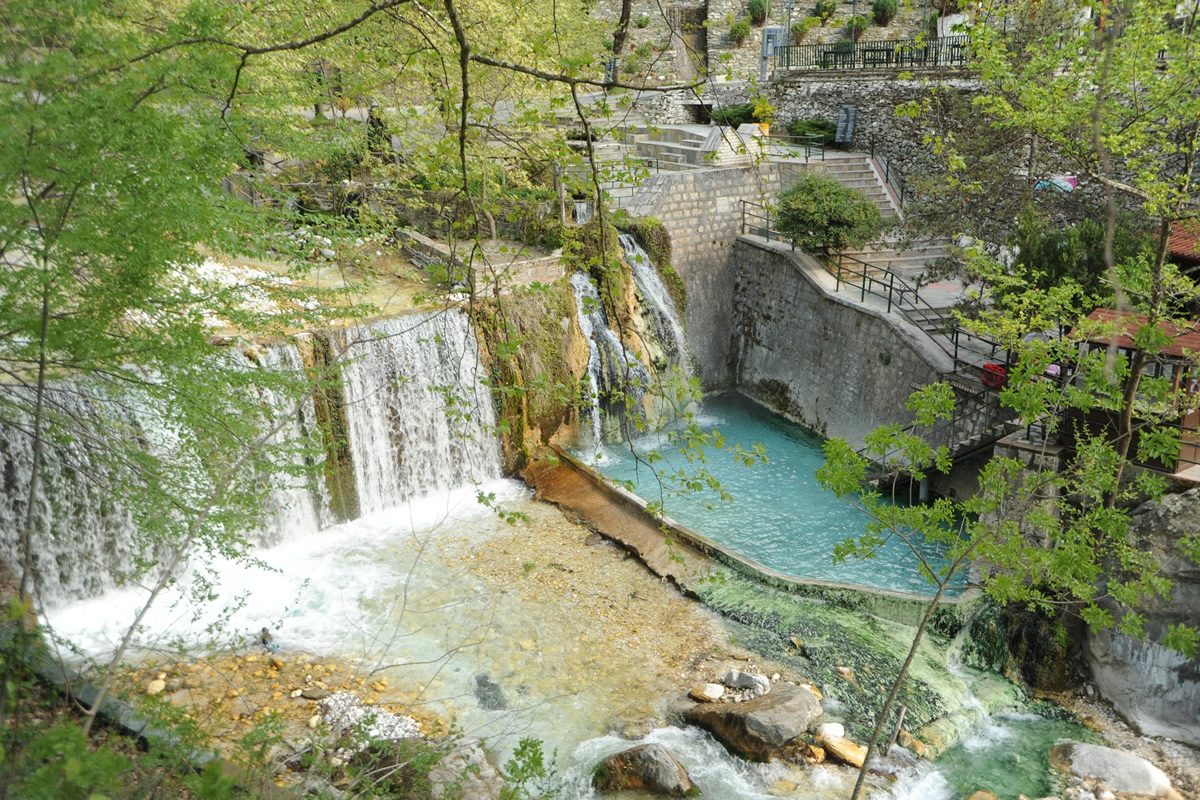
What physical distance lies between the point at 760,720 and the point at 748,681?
80 centimetres

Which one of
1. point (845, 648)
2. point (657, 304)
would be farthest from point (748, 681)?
point (657, 304)

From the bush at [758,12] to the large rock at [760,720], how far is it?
22.3 metres

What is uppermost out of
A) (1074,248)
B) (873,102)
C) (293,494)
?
(873,102)

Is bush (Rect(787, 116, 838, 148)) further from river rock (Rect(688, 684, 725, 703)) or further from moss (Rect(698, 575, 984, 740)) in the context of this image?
river rock (Rect(688, 684, 725, 703))

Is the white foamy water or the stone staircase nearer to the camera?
the white foamy water

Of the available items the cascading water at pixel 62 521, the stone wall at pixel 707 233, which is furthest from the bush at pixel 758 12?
the cascading water at pixel 62 521

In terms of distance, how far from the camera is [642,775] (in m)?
8.41

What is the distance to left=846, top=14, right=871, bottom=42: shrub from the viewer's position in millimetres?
26141

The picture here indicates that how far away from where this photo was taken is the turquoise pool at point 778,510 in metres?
12.3

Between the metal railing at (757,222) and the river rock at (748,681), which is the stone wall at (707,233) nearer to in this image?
the metal railing at (757,222)

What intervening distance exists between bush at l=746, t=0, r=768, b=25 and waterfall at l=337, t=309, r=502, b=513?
17208mm

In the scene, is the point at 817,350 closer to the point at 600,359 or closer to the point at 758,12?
the point at 600,359

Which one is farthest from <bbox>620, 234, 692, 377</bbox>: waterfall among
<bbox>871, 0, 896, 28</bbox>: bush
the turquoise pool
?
<bbox>871, 0, 896, 28</bbox>: bush

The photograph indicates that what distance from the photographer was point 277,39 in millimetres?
11625
